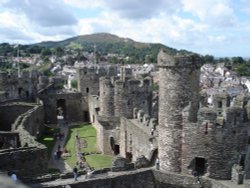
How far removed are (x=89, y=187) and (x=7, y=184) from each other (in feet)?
47.3

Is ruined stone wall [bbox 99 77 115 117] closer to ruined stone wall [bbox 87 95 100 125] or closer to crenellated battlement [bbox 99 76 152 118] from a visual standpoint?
crenellated battlement [bbox 99 76 152 118]

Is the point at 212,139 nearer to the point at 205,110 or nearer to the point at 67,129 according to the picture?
the point at 205,110

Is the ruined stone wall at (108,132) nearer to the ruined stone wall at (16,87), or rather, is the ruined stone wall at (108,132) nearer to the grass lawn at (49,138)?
the grass lawn at (49,138)

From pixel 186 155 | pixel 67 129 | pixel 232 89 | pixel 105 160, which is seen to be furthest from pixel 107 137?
pixel 232 89

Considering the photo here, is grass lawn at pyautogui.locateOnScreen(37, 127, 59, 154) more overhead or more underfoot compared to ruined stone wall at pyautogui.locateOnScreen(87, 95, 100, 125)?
more underfoot

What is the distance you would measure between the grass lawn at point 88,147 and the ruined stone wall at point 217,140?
1161 centimetres

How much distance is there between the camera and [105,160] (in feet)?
98.9

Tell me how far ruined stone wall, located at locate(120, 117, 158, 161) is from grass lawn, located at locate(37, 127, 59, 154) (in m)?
7.40

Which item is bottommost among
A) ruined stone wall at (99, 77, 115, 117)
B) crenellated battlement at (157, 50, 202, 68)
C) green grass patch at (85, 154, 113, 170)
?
green grass patch at (85, 154, 113, 170)

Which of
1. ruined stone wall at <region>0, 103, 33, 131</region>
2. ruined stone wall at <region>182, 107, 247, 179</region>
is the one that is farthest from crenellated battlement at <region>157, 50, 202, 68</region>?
ruined stone wall at <region>0, 103, 33, 131</region>

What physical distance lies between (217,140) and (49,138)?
2564 centimetres

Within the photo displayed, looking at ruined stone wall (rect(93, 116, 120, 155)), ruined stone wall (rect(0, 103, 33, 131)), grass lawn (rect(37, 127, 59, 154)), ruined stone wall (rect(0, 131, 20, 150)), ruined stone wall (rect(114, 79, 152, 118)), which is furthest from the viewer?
ruined stone wall (rect(0, 103, 33, 131))

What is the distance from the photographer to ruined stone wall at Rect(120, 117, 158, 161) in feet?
75.8

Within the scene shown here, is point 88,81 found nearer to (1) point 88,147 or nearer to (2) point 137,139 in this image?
(1) point 88,147
